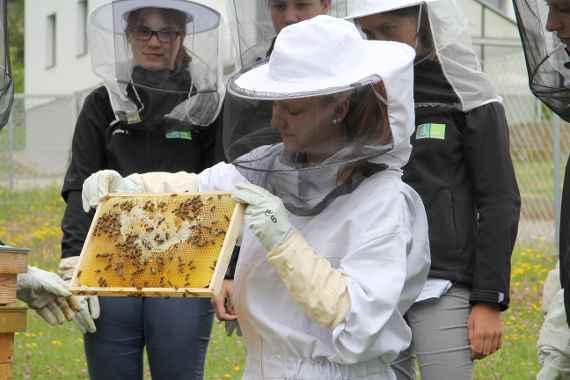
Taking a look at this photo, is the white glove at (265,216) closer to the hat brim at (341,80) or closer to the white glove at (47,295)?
the hat brim at (341,80)

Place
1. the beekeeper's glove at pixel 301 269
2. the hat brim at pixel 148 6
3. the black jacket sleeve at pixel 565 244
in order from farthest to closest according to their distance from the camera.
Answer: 1. the hat brim at pixel 148 6
2. the black jacket sleeve at pixel 565 244
3. the beekeeper's glove at pixel 301 269

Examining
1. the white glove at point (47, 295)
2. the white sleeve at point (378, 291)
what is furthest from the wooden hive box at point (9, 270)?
the white sleeve at point (378, 291)

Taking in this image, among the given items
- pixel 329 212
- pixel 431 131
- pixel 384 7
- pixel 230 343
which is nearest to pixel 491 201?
pixel 431 131

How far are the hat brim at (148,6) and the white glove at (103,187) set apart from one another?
129 cm

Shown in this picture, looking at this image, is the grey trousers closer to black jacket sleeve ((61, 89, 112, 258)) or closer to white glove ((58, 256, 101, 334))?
white glove ((58, 256, 101, 334))

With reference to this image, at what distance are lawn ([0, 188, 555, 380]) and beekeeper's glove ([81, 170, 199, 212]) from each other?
3.86 m

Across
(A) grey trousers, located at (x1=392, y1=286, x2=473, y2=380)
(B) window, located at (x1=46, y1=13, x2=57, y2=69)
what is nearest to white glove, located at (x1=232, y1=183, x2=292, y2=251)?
(A) grey trousers, located at (x1=392, y1=286, x2=473, y2=380)

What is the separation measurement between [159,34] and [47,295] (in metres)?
1.28

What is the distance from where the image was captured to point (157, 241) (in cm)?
332

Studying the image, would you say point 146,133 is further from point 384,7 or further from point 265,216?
point 265,216

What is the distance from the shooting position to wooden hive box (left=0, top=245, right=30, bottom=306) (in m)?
3.45

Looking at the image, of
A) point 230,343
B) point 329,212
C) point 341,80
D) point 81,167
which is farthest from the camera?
point 230,343

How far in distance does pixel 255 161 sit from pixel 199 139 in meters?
1.37

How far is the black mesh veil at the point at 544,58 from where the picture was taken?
350 cm
